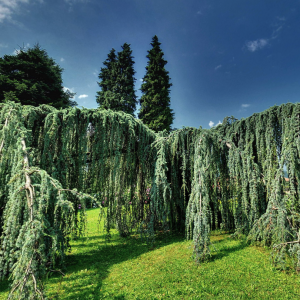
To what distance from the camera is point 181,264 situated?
3941 millimetres

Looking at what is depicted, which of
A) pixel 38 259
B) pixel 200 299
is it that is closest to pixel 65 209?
pixel 38 259

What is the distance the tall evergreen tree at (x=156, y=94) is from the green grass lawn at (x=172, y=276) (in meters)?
13.4

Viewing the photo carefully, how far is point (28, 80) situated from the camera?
1251 cm

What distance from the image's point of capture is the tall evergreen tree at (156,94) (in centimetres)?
1750

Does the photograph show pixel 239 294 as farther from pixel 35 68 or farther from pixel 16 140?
pixel 35 68

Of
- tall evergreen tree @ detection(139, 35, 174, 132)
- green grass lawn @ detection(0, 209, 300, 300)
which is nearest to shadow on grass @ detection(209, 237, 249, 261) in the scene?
green grass lawn @ detection(0, 209, 300, 300)

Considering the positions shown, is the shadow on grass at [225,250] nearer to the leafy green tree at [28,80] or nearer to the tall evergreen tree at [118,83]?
the leafy green tree at [28,80]

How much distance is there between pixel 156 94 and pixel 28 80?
420 inches

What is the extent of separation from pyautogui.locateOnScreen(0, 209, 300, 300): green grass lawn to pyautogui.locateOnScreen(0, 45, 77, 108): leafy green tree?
1055 centimetres

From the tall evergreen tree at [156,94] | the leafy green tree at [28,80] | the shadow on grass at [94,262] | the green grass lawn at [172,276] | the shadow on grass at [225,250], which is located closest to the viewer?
the green grass lawn at [172,276]

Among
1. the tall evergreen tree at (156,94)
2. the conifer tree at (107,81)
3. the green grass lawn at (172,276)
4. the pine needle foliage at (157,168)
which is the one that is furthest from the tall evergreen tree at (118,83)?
the green grass lawn at (172,276)

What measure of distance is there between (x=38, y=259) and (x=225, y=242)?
197 inches

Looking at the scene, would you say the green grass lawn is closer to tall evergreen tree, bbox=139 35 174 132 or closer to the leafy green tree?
the leafy green tree

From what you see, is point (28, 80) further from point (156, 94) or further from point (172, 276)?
point (172, 276)
